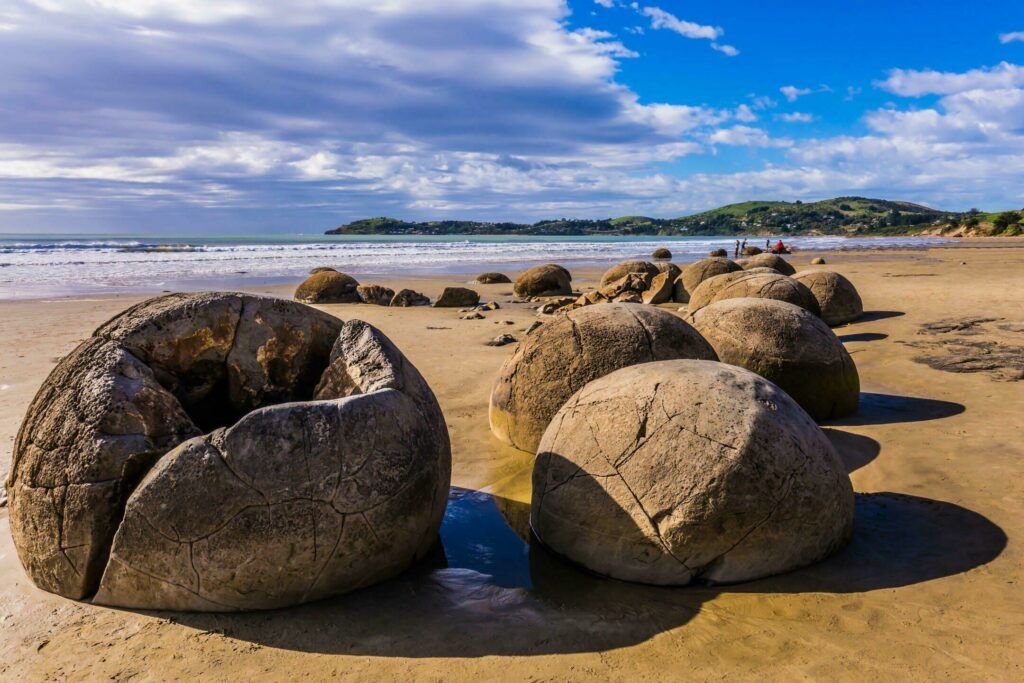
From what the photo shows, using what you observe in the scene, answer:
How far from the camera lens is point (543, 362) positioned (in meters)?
6.22

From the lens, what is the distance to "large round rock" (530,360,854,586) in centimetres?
394

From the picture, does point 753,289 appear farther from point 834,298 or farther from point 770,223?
point 770,223

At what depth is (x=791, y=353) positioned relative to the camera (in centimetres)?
698

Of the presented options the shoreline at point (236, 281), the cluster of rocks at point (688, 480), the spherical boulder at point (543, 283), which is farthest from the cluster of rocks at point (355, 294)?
the cluster of rocks at point (688, 480)

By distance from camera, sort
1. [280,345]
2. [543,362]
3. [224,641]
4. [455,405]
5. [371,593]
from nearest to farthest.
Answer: [224,641], [371,593], [280,345], [543,362], [455,405]

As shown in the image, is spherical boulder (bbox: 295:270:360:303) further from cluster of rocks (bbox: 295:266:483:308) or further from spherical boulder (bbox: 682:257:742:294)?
spherical boulder (bbox: 682:257:742:294)

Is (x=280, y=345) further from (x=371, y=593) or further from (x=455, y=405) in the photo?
(x=455, y=405)

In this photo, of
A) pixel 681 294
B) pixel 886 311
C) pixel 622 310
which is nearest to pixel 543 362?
pixel 622 310

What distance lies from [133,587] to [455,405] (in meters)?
4.67

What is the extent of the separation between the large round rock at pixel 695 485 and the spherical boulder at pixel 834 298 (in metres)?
9.57

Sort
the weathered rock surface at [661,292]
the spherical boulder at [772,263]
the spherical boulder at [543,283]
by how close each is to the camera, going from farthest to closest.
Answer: the spherical boulder at [772,263], the spherical boulder at [543,283], the weathered rock surface at [661,292]

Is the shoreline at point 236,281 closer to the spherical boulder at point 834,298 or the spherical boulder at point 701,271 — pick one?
the spherical boulder at point 701,271

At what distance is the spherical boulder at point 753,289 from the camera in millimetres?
10970

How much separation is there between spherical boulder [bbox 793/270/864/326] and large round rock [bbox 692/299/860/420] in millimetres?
6191
